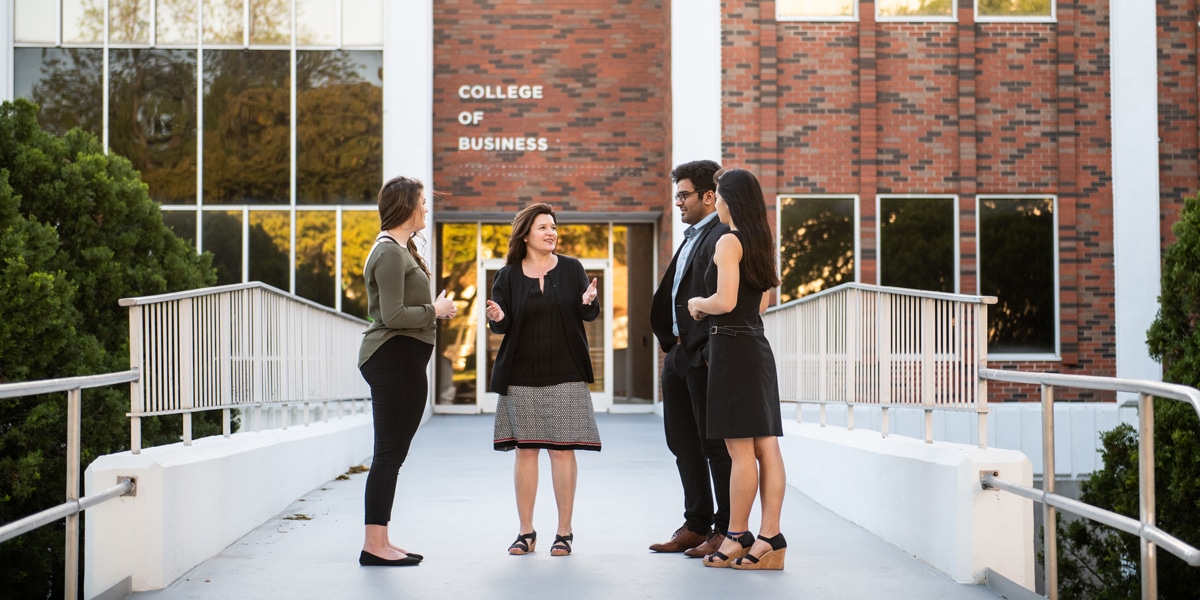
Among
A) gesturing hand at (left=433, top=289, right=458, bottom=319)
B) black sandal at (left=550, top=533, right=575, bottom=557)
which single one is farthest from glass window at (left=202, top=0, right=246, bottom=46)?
black sandal at (left=550, top=533, right=575, bottom=557)

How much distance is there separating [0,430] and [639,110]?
12494mm

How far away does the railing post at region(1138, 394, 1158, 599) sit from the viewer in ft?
12.7

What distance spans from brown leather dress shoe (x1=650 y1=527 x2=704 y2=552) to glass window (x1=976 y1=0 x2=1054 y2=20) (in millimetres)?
13696

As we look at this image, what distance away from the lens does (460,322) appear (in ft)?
64.0

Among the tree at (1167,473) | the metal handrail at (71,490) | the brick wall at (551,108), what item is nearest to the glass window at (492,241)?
the brick wall at (551,108)

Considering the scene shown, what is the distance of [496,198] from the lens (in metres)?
19.1

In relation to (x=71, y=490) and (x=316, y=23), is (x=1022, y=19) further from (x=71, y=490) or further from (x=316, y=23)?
(x=71, y=490)

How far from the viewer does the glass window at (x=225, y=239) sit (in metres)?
17.5

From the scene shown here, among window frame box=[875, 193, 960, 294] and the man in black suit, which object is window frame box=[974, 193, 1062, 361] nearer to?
→ window frame box=[875, 193, 960, 294]

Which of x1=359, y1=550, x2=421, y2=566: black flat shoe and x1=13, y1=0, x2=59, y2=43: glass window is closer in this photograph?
x1=359, y1=550, x2=421, y2=566: black flat shoe

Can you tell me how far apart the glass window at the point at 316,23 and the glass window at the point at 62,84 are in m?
2.93

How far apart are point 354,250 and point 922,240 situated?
8465 millimetres

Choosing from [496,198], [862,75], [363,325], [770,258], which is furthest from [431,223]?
[770,258]

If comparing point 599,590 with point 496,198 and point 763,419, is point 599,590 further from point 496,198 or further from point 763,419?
point 496,198
